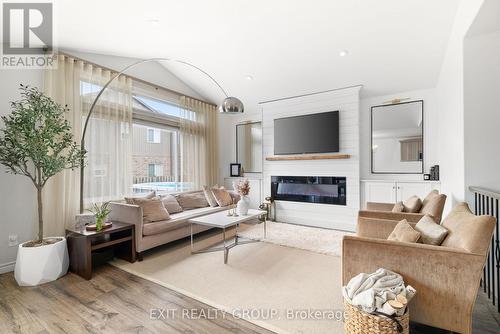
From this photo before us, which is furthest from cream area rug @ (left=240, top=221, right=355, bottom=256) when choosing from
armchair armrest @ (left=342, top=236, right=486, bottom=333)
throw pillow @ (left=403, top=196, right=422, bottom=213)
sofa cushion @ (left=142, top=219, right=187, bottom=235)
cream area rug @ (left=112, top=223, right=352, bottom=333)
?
armchair armrest @ (left=342, top=236, right=486, bottom=333)

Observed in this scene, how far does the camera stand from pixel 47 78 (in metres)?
3.13

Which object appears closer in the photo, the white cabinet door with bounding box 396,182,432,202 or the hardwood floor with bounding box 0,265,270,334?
the hardwood floor with bounding box 0,265,270,334

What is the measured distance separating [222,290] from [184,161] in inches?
126

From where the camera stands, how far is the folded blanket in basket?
1.44m

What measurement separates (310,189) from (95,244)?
380cm

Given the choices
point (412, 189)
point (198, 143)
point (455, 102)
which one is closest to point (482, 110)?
point (455, 102)

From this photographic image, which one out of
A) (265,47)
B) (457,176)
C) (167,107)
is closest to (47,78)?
(167,107)

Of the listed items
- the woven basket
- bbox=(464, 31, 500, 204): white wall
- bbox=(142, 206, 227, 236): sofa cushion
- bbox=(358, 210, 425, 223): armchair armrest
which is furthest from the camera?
bbox=(142, 206, 227, 236): sofa cushion

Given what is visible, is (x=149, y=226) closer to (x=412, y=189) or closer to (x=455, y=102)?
(x=455, y=102)

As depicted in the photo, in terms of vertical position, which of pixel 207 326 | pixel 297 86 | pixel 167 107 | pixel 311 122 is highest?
pixel 297 86

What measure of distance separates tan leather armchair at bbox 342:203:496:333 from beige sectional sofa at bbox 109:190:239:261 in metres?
2.54

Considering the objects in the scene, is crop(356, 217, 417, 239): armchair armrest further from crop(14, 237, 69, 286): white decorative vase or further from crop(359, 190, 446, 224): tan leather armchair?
crop(14, 237, 69, 286): white decorative vase

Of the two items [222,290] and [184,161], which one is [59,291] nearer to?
[222,290]

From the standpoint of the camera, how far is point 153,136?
4.70 meters
